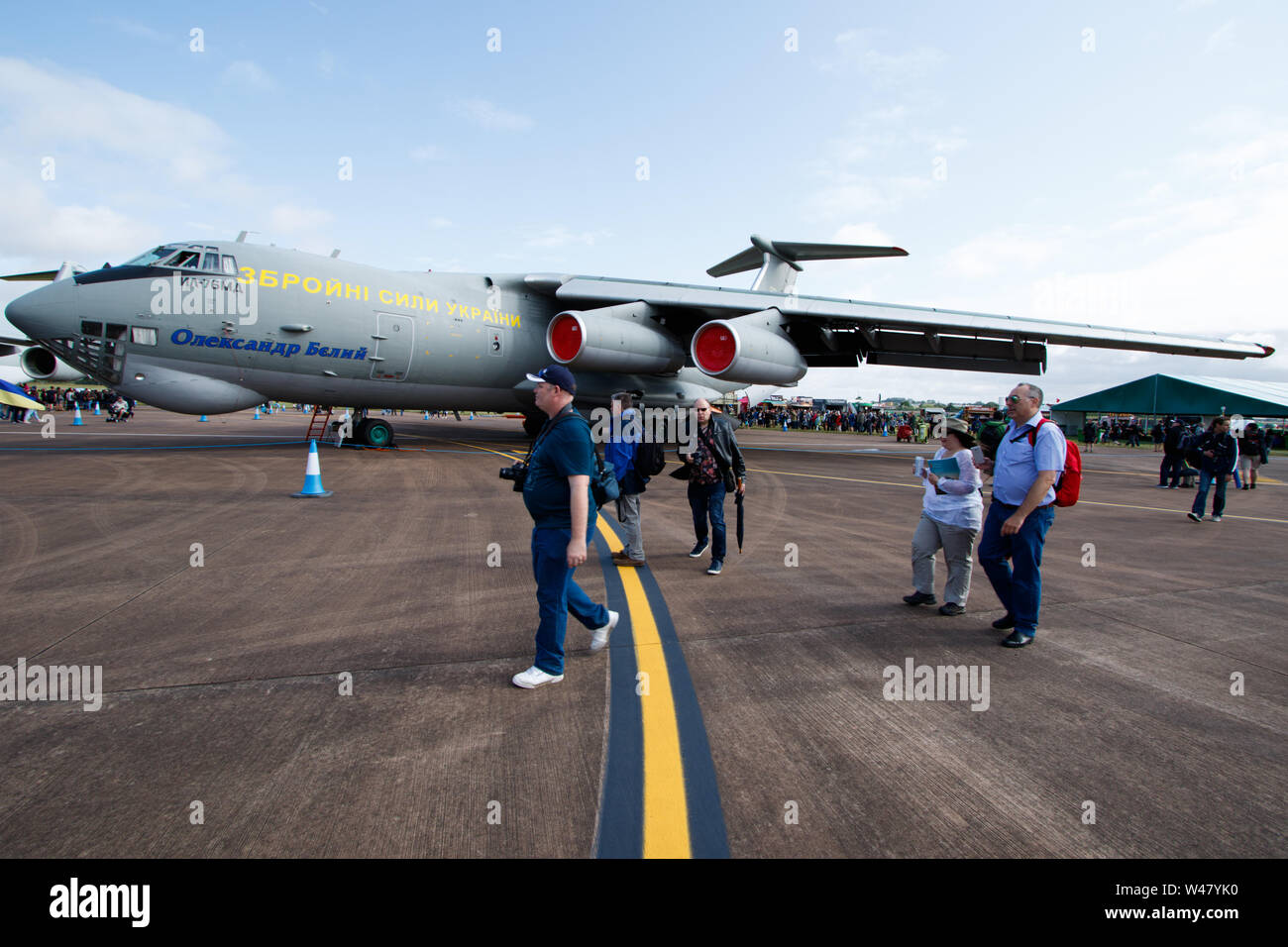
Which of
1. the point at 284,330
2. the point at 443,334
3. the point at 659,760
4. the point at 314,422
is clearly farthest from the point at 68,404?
the point at 659,760

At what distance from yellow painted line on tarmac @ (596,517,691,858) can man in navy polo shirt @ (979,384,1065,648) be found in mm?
2352

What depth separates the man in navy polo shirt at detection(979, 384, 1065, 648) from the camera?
4348 millimetres

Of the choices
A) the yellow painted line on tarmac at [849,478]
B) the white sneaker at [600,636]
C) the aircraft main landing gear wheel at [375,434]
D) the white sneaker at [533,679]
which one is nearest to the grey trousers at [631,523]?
the white sneaker at [600,636]

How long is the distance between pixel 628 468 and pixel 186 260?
10762 millimetres

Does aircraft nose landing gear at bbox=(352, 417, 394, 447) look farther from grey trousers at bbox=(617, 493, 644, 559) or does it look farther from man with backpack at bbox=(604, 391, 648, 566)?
grey trousers at bbox=(617, 493, 644, 559)

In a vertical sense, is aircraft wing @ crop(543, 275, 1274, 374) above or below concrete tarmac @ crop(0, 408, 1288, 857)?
above

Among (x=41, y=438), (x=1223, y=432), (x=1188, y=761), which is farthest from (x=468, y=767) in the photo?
(x=41, y=438)

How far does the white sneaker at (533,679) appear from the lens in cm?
349

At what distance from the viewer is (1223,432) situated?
9.83m

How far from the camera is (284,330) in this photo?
12852mm

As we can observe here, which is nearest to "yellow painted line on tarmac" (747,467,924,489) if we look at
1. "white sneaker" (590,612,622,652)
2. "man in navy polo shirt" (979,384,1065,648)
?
"man in navy polo shirt" (979,384,1065,648)

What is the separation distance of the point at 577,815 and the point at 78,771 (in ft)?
6.62
